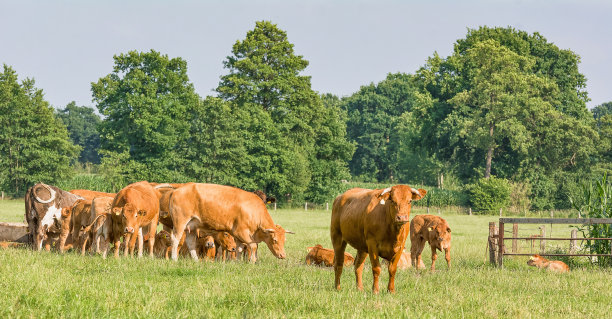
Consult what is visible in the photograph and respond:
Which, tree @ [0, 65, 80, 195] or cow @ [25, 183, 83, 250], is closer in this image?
cow @ [25, 183, 83, 250]

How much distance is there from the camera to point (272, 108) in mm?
61219

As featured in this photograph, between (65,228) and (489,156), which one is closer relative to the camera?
(65,228)

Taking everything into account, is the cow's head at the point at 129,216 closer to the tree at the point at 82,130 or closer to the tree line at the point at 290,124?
the tree line at the point at 290,124

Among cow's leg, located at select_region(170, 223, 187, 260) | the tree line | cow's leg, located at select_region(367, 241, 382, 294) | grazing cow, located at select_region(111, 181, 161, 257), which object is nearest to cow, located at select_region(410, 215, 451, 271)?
cow's leg, located at select_region(170, 223, 187, 260)

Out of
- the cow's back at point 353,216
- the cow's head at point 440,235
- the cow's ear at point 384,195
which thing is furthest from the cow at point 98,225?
the cow's head at point 440,235

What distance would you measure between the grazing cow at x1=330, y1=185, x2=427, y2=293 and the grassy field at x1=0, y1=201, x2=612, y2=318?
51 cm

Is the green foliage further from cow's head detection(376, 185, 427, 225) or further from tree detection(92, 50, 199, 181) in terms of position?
tree detection(92, 50, 199, 181)

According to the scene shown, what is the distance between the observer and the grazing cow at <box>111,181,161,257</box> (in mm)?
13953

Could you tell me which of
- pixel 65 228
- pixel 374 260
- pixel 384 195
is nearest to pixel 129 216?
pixel 65 228

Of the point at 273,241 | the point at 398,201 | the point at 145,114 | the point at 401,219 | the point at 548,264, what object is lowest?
the point at 548,264

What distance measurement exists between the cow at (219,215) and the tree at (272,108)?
40.8 meters

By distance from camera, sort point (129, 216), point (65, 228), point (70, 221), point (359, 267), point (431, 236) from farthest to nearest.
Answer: point (431, 236), point (70, 221), point (65, 228), point (129, 216), point (359, 267)

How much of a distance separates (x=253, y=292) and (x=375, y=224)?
1.96 metres

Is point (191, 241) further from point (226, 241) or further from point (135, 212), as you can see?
point (135, 212)
